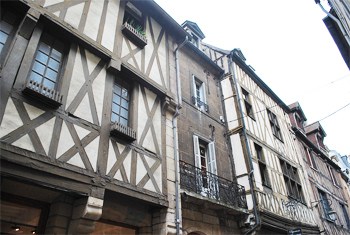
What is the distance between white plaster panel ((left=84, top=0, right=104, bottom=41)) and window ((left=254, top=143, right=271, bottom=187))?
23.5 ft

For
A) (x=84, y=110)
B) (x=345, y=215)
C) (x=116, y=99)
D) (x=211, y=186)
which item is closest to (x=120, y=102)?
(x=116, y=99)

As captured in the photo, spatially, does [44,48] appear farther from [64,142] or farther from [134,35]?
[134,35]

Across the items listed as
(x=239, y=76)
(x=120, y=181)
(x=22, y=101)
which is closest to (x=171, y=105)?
(x=120, y=181)

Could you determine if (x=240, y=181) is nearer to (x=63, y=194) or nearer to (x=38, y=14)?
(x=63, y=194)

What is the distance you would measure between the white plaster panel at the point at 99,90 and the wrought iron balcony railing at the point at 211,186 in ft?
8.91

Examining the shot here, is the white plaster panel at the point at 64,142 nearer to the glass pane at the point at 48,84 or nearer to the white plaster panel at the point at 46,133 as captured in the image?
the white plaster panel at the point at 46,133

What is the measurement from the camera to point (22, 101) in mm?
4039

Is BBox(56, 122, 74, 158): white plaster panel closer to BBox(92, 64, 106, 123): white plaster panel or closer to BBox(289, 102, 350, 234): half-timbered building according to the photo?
BBox(92, 64, 106, 123): white plaster panel

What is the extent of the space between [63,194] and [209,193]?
3997mm

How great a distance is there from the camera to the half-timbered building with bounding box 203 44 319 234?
879 cm

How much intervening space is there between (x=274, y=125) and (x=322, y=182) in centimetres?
568

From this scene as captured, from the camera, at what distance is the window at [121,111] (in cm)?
526

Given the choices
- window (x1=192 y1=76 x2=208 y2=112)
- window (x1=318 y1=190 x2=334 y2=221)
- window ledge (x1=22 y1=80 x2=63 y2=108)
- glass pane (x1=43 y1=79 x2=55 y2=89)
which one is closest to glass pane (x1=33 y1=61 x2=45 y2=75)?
glass pane (x1=43 y1=79 x2=55 y2=89)

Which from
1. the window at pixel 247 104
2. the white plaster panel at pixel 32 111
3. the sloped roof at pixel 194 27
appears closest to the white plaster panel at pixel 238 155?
the window at pixel 247 104
